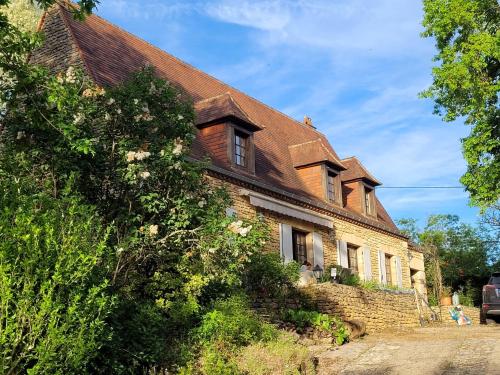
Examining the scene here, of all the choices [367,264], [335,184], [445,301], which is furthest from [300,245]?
[445,301]

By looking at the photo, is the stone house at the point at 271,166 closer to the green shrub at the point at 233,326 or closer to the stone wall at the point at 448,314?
the stone wall at the point at 448,314

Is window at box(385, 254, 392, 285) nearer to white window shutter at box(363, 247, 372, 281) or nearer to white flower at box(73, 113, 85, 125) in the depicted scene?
white window shutter at box(363, 247, 372, 281)

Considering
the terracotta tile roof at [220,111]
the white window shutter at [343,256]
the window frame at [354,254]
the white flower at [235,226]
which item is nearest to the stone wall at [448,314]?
the window frame at [354,254]

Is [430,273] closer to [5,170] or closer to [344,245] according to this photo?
[344,245]

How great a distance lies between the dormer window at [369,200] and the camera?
2139 centimetres

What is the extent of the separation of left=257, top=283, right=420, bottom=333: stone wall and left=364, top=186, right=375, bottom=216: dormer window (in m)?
5.05

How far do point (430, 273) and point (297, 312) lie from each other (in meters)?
16.5

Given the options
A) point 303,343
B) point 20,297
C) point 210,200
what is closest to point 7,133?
point 210,200

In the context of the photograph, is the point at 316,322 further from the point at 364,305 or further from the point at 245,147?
the point at 245,147

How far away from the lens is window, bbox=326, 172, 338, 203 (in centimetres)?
1911

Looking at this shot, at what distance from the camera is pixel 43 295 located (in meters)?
5.44

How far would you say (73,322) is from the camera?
5785 millimetres

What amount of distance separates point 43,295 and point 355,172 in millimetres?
16783

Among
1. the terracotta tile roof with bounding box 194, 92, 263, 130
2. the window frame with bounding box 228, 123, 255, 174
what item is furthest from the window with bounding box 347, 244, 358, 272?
the terracotta tile roof with bounding box 194, 92, 263, 130
